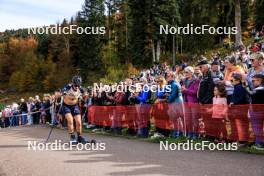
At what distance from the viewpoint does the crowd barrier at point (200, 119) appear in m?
11.3

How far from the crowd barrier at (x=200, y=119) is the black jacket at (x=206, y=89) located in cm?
24

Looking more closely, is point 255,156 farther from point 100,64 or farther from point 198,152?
point 100,64

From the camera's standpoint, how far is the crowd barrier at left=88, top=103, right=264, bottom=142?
37.2 feet

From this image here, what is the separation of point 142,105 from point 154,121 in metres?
0.76

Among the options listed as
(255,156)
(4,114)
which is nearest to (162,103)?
(255,156)

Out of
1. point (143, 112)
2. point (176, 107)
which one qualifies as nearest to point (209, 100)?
point (176, 107)

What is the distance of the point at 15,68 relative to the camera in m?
122

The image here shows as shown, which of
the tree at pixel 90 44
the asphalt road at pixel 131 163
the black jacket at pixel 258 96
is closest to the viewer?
the asphalt road at pixel 131 163

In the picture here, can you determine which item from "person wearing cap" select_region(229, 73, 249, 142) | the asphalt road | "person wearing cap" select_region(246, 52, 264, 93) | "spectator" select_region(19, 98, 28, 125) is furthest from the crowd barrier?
"spectator" select_region(19, 98, 28, 125)

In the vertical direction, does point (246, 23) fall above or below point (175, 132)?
above

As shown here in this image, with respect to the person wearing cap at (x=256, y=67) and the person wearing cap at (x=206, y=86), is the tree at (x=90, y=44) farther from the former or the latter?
the person wearing cap at (x=256, y=67)

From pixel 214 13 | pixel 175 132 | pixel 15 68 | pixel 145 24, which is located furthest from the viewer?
pixel 15 68

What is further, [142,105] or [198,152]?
[142,105]

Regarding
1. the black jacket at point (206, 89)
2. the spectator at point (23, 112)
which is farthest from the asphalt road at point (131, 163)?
the spectator at point (23, 112)
